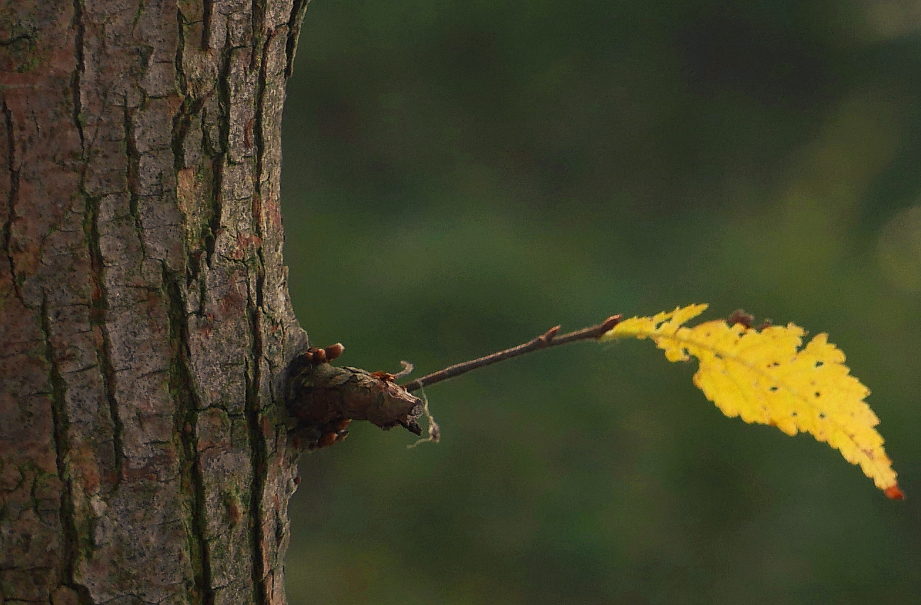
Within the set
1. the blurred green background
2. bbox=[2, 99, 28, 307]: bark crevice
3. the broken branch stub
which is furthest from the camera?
the blurred green background

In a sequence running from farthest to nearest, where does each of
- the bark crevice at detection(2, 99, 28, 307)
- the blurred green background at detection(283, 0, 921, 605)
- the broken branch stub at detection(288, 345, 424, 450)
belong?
the blurred green background at detection(283, 0, 921, 605) → the broken branch stub at detection(288, 345, 424, 450) → the bark crevice at detection(2, 99, 28, 307)

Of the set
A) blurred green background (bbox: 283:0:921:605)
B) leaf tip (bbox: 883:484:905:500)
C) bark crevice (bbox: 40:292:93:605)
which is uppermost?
blurred green background (bbox: 283:0:921:605)

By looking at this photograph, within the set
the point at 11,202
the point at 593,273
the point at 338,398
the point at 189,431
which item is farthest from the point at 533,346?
the point at 593,273

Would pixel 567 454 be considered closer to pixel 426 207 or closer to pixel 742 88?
pixel 426 207

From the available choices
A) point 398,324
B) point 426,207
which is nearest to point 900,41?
point 426,207

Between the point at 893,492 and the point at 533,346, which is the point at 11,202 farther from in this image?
the point at 893,492

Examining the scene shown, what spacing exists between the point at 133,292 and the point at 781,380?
20.7 inches

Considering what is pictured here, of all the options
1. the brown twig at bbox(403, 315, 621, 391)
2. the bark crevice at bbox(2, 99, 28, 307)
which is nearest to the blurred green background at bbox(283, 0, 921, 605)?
the brown twig at bbox(403, 315, 621, 391)

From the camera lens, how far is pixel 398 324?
2.93m

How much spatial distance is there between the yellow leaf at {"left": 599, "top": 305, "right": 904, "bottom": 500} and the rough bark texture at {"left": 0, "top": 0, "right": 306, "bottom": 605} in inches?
13.2

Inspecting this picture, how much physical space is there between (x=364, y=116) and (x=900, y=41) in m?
2.23

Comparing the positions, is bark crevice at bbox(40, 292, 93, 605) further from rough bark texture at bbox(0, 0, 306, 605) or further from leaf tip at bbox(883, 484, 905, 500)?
leaf tip at bbox(883, 484, 905, 500)

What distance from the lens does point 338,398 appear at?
26.8 inches

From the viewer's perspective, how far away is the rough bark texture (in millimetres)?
549
